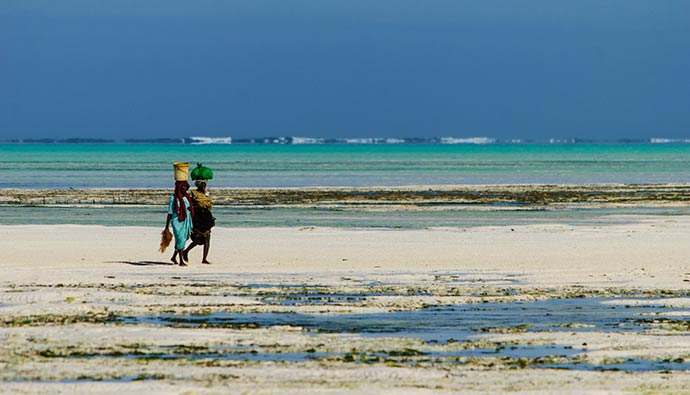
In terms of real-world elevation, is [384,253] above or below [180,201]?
below

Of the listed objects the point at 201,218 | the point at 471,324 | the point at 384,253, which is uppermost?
the point at 201,218

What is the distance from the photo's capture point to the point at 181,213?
18.9 metres

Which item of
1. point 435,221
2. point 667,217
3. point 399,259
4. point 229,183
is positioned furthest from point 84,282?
point 229,183

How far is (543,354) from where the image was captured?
420 inches

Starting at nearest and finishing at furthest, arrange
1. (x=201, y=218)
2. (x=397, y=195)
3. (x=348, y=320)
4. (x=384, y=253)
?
1. (x=348, y=320)
2. (x=201, y=218)
3. (x=384, y=253)
4. (x=397, y=195)

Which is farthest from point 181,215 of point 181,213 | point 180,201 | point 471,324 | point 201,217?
point 471,324

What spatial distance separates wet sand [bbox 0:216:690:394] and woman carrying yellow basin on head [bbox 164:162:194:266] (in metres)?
0.38

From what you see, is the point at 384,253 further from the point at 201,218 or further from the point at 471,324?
the point at 471,324

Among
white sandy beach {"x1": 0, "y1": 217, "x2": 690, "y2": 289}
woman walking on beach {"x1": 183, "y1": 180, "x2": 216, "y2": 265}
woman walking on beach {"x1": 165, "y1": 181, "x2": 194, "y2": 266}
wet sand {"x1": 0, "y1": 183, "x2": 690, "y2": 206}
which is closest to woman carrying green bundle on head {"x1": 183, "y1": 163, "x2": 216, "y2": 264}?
woman walking on beach {"x1": 183, "y1": 180, "x2": 216, "y2": 265}

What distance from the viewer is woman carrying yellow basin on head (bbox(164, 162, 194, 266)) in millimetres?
18672

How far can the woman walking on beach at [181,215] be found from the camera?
739 inches

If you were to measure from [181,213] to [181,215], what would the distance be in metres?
0.03

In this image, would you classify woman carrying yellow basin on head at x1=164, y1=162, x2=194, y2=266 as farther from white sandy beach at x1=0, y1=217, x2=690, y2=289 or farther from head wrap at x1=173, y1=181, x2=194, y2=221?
white sandy beach at x1=0, y1=217, x2=690, y2=289

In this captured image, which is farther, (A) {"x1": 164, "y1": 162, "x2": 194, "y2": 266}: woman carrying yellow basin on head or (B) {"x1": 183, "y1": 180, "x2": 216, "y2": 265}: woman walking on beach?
(B) {"x1": 183, "y1": 180, "x2": 216, "y2": 265}: woman walking on beach
